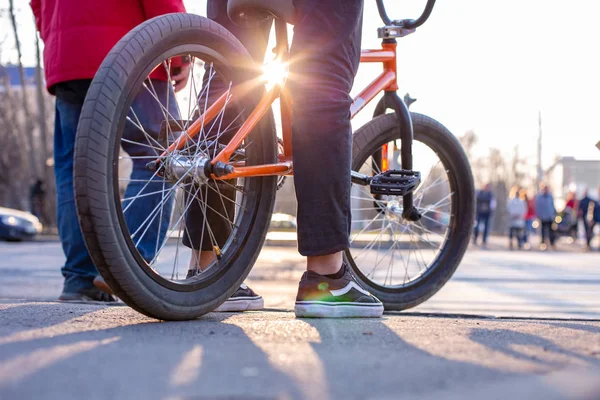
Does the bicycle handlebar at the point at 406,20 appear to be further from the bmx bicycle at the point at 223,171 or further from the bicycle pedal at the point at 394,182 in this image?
the bicycle pedal at the point at 394,182

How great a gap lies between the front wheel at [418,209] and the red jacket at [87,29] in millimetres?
1162

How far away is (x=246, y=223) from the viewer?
102 inches

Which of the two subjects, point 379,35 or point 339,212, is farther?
point 379,35

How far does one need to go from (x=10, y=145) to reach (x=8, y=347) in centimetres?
3676

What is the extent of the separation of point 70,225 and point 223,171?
4.49 ft

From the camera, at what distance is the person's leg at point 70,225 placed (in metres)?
3.37

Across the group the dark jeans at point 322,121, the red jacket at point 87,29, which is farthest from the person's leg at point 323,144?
the red jacket at point 87,29

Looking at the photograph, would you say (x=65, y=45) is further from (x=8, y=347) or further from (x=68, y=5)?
(x=8, y=347)

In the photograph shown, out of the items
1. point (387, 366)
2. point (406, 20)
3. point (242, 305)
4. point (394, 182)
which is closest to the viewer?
point (387, 366)

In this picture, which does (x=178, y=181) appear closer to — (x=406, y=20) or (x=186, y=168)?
(x=186, y=168)

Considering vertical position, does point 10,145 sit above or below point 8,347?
above

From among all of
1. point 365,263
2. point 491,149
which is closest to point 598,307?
point 365,263

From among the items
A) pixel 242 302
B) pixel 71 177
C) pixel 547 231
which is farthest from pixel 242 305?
pixel 547 231

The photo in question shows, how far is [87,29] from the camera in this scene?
3.34 meters
